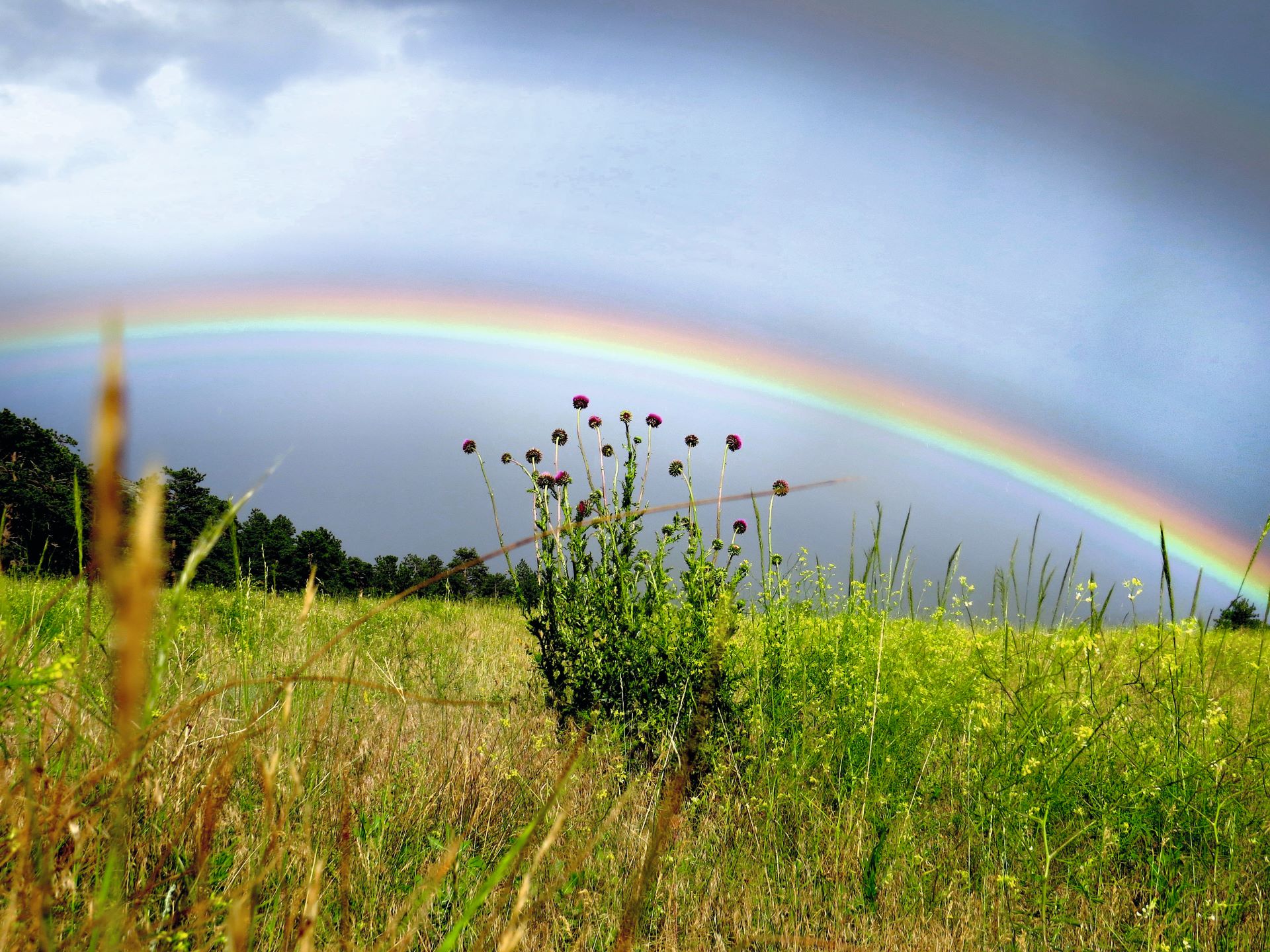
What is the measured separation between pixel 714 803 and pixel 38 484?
61.7 feet

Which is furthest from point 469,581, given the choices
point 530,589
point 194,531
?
point 530,589

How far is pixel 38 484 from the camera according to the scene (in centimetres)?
1628

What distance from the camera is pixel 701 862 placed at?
2.44 m

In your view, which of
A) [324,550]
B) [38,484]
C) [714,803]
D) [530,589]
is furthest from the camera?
[324,550]

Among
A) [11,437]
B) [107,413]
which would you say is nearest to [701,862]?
[107,413]

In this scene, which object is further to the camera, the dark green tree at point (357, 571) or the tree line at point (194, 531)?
the dark green tree at point (357, 571)

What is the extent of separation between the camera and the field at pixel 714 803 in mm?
1555

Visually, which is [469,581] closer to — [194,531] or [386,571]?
[194,531]

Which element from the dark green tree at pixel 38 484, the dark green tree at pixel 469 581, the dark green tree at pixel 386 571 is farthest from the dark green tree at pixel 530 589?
the dark green tree at pixel 386 571

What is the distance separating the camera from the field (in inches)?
61.2

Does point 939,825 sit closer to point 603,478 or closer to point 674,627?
point 674,627

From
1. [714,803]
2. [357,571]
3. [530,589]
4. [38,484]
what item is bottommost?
[357,571]

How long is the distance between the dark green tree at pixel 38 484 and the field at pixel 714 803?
12942mm

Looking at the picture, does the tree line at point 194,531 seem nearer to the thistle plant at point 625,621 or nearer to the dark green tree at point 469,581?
the dark green tree at point 469,581
